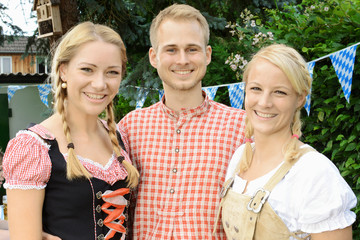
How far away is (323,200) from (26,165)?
117 centimetres

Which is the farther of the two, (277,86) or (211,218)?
(211,218)

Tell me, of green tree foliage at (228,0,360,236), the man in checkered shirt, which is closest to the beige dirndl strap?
the man in checkered shirt

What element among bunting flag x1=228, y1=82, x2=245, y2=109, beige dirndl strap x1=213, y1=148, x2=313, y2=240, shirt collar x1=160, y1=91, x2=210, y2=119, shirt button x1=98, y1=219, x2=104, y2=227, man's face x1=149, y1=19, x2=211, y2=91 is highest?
man's face x1=149, y1=19, x2=211, y2=91

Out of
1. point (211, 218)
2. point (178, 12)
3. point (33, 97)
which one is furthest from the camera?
point (33, 97)

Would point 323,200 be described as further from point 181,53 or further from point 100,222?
point 181,53

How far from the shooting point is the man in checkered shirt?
222 centimetres

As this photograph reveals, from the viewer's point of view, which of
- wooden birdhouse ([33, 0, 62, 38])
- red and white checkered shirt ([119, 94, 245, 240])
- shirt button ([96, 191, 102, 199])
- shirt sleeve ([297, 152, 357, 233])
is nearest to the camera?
shirt sleeve ([297, 152, 357, 233])

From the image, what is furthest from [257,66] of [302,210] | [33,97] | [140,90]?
[33,97]

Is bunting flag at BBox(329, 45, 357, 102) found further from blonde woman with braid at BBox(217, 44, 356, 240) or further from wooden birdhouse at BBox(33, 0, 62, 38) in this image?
wooden birdhouse at BBox(33, 0, 62, 38)

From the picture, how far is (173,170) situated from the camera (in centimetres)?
229

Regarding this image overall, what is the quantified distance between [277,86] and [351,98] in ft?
5.55

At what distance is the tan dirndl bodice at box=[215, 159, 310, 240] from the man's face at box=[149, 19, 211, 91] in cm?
73

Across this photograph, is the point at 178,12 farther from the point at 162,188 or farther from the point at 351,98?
the point at 351,98

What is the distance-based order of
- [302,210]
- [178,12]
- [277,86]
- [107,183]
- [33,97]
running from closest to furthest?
1. [302,210]
2. [277,86]
3. [107,183]
4. [178,12]
5. [33,97]
